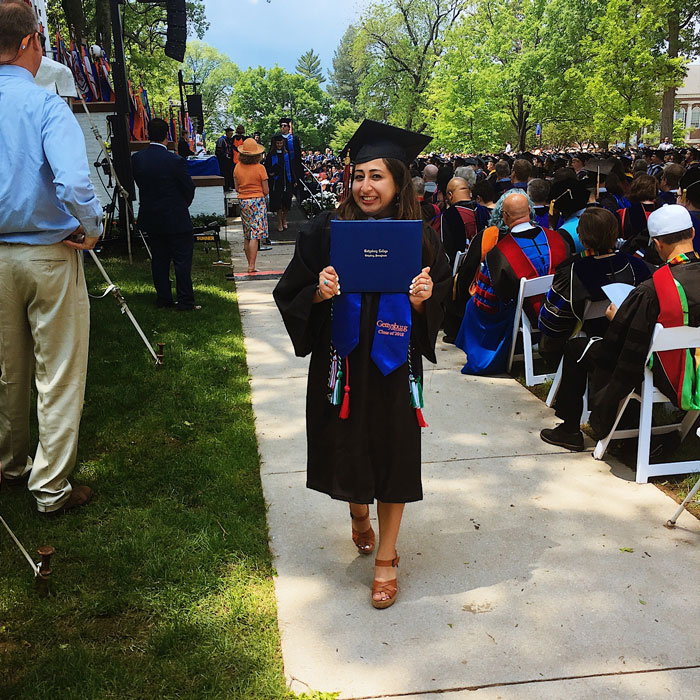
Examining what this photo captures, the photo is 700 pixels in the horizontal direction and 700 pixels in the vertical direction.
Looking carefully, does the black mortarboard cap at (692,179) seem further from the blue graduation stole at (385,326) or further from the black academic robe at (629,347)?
the blue graduation stole at (385,326)

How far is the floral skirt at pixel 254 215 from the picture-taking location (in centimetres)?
1089

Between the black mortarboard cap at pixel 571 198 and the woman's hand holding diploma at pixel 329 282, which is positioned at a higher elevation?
the black mortarboard cap at pixel 571 198

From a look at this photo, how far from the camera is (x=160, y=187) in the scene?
820 cm

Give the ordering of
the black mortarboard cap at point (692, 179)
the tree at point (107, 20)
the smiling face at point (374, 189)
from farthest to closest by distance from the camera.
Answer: the tree at point (107, 20) < the black mortarboard cap at point (692, 179) < the smiling face at point (374, 189)

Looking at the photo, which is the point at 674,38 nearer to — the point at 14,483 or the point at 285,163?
the point at 285,163

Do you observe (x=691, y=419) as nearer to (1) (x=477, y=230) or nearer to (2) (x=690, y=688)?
(2) (x=690, y=688)

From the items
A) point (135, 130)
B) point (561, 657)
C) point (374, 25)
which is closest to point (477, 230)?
point (561, 657)

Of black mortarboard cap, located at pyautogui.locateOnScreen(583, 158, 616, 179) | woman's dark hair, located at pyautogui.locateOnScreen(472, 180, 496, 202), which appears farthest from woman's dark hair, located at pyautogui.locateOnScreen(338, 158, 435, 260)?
black mortarboard cap, located at pyautogui.locateOnScreen(583, 158, 616, 179)

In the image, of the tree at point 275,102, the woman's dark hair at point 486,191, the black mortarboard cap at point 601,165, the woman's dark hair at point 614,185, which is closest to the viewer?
the woman's dark hair at point 486,191

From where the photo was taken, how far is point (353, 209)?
3.09 m

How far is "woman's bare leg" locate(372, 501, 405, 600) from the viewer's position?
3264 mm

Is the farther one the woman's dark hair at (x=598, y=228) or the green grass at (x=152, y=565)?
the woman's dark hair at (x=598, y=228)

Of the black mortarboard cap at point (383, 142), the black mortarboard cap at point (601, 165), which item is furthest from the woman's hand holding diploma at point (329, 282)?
the black mortarboard cap at point (601, 165)

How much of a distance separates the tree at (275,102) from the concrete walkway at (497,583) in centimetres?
8771
